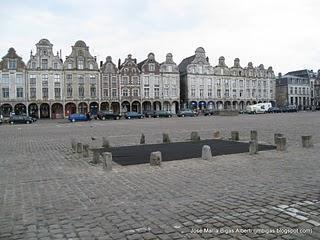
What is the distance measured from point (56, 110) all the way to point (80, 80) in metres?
7.81

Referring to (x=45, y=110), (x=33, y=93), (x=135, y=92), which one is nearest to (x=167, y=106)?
(x=135, y=92)

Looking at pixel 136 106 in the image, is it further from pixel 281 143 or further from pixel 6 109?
pixel 281 143

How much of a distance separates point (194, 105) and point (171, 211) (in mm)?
77090

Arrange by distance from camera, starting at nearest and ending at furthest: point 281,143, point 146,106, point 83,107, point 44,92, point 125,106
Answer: point 281,143 < point 44,92 < point 83,107 < point 125,106 < point 146,106

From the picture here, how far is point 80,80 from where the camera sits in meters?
71.1

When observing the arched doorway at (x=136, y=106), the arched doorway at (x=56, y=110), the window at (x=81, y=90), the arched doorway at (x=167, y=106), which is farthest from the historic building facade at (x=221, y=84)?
the arched doorway at (x=56, y=110)

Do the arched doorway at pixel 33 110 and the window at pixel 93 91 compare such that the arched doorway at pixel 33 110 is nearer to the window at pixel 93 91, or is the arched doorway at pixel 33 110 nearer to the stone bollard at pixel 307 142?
the window at pixel 93 91

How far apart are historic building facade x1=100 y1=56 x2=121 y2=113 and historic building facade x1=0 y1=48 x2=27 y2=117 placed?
600 inches

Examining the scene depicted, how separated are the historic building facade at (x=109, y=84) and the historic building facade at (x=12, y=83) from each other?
15236 mm

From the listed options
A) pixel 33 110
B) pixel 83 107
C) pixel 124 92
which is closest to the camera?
pixel 33 110

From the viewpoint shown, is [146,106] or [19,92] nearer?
[19,92]

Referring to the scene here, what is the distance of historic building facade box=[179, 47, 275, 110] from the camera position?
82.5 m

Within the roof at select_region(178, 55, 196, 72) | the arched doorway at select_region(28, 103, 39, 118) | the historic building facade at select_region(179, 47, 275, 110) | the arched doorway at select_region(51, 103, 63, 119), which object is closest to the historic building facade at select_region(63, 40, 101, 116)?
the arched doorway at select_region(51, 103, 63, 119)

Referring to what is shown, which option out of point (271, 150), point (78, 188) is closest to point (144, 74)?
point (271, 150)
